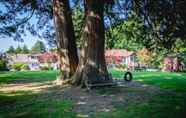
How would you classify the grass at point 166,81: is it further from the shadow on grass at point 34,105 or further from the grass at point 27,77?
the shadow on grass at point 34,105

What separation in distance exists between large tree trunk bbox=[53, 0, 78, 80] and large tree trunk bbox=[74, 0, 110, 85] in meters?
1.29

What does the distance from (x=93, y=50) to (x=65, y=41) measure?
84.9 inches

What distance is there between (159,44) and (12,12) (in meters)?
8.69

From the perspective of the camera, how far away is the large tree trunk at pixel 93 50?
44.0 feet

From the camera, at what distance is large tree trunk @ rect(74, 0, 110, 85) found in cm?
1341

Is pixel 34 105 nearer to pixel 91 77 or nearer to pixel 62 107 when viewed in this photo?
pixel 62 107

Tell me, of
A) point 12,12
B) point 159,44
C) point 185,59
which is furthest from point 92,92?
point 185,59

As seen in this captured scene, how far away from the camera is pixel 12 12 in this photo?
68.4 feet

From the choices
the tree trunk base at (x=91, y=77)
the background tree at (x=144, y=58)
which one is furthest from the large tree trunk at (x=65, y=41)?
the background tree at (x=144, y=58)

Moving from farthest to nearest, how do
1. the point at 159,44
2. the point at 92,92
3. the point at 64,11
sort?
the point at 159,44
the point at 64,11
the point at 92,92

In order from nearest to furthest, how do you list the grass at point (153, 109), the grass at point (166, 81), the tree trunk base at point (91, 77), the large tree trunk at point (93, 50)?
the grass at point (153, 109) → the tree trunk base at point (91, 77) → the large tree trunk at point (93, 50) → the grass at point (166, 81)

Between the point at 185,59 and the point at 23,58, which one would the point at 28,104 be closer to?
the point at 185,59

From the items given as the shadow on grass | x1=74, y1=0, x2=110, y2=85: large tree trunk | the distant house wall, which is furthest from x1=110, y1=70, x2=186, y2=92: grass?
the distant house wall

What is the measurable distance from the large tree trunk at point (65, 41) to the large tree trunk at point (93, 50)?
1.29m
